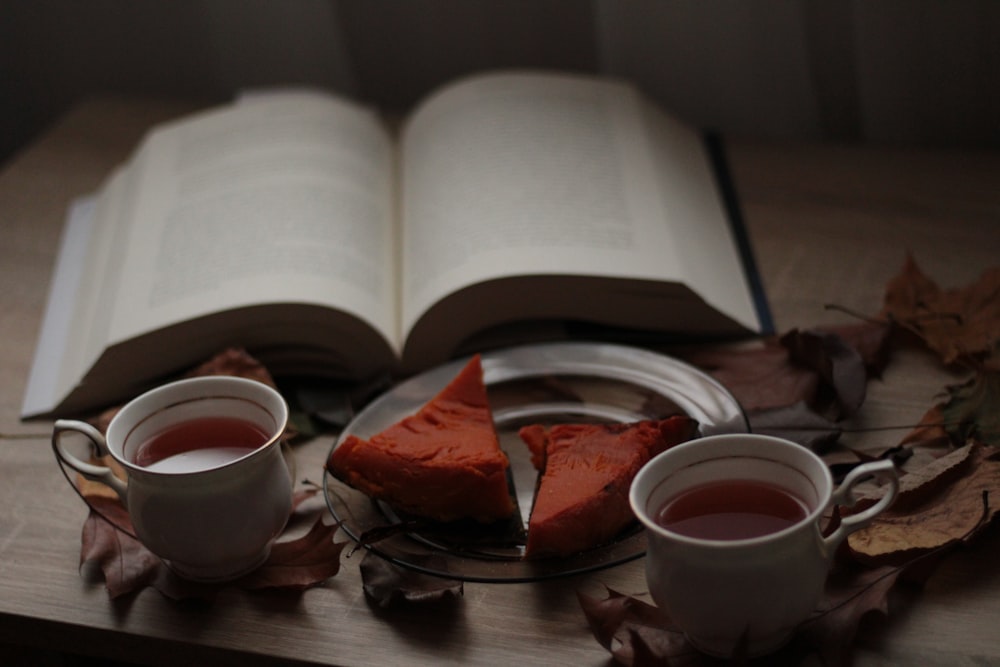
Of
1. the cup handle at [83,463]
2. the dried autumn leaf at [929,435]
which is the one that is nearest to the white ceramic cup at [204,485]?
the cup handle at [83,463]

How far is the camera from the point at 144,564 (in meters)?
0.71

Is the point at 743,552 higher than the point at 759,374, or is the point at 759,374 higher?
the point at 743,552

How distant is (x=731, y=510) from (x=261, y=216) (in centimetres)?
55

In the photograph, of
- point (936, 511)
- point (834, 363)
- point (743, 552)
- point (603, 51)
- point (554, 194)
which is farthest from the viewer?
point (603, 51)

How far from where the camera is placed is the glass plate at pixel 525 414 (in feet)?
2.18

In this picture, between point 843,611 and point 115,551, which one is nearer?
point 843,611

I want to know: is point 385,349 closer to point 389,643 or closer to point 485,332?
point 485,332

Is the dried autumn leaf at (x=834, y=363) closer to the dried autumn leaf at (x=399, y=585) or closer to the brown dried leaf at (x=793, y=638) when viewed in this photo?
the brown dried leaf at (x=793, y=638)

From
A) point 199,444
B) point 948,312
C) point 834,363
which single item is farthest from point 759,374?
point 199,444

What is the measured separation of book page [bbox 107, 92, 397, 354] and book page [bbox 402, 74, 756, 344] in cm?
4

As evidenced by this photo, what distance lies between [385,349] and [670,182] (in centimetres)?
33

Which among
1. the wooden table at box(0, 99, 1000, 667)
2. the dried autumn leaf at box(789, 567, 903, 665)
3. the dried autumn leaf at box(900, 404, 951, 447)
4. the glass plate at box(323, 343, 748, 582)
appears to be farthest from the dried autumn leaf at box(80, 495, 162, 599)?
the dried autumn leaf at box(900, 404, 951, 447)

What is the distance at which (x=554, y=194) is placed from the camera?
0.97 meters

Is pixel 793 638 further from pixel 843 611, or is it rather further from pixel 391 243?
pixel 391 243
